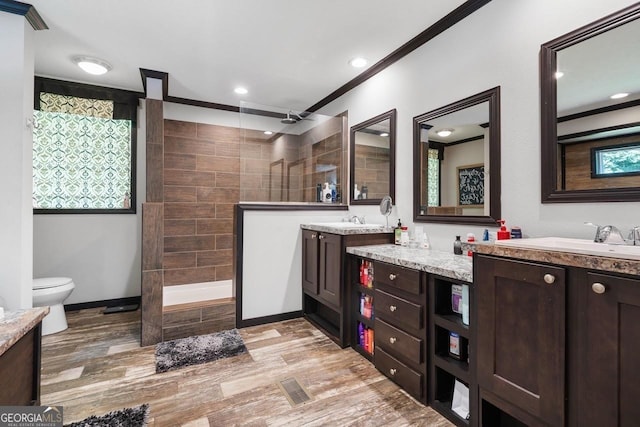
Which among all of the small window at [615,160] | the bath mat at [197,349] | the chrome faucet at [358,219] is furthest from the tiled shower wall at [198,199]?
the small window at [615,160]

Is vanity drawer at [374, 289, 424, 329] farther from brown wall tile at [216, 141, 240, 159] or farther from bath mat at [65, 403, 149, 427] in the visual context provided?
brown wall tile at [216, 141, 240, 159]

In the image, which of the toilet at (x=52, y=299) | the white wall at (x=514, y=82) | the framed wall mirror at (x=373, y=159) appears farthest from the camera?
the framed wall mirror at (x=373, y=159)

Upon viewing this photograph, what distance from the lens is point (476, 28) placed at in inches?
76.4

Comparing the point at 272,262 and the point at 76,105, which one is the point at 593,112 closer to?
the point at 272,262

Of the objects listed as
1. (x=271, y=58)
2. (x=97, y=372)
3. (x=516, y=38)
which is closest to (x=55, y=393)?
(x=97, y=372)

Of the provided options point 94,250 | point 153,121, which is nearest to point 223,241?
point 94,250

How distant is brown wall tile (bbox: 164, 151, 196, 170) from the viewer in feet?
11.7

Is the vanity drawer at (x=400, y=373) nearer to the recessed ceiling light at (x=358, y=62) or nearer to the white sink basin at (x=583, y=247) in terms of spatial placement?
the white sink basin at (x=583, y=247)

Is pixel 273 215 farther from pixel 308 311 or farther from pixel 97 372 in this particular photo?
pixel 97 372

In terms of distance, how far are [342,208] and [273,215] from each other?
2.65 ft

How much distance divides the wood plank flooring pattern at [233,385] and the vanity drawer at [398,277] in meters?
0.67

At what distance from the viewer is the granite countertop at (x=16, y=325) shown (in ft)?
3.97

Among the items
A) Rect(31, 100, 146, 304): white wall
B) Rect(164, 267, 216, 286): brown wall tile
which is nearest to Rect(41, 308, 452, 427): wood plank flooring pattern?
Rect(31, 100, 146, 304): white wall

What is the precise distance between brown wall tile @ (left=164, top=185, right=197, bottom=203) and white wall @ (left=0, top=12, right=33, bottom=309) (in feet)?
5.08
